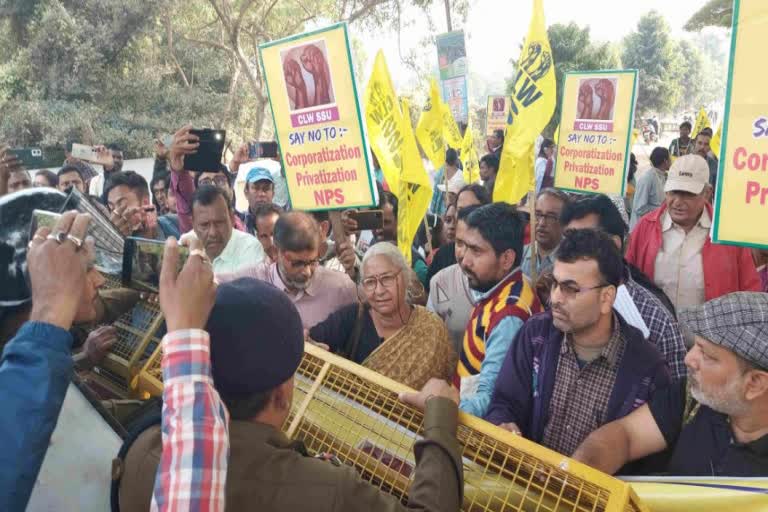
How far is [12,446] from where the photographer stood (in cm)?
111

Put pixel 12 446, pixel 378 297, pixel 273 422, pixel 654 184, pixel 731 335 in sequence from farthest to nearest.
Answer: pixel 654 184 < pixel 378 297 < pixel 731 335 < pixel 273 422 < pixel 12 446

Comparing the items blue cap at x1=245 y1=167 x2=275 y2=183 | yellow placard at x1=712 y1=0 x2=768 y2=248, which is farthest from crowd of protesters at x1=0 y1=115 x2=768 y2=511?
blue cap at x1=245 y1=167 x2=275 y2=183

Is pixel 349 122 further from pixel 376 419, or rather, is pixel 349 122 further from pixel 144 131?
pixel 144 131

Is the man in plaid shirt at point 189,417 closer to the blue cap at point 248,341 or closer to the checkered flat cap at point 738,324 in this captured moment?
the blue cap at point 248,341

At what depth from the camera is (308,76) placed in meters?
3.65

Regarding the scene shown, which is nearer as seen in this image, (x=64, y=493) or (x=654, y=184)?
(x=64, y=493)

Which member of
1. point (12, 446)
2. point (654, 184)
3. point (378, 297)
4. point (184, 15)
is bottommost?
point (654, 184)

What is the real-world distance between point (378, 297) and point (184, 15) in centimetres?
1982

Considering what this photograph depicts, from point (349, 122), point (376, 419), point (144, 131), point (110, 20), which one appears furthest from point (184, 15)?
point (376, 419)

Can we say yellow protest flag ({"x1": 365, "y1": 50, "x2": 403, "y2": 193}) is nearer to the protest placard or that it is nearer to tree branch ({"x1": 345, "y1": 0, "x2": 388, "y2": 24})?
the protest placard

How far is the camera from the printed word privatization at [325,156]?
11.6 ft

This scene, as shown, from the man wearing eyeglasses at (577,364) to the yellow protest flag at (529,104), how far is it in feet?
5.00

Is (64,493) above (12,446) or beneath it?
beneath

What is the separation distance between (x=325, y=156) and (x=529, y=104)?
131 centimetres
